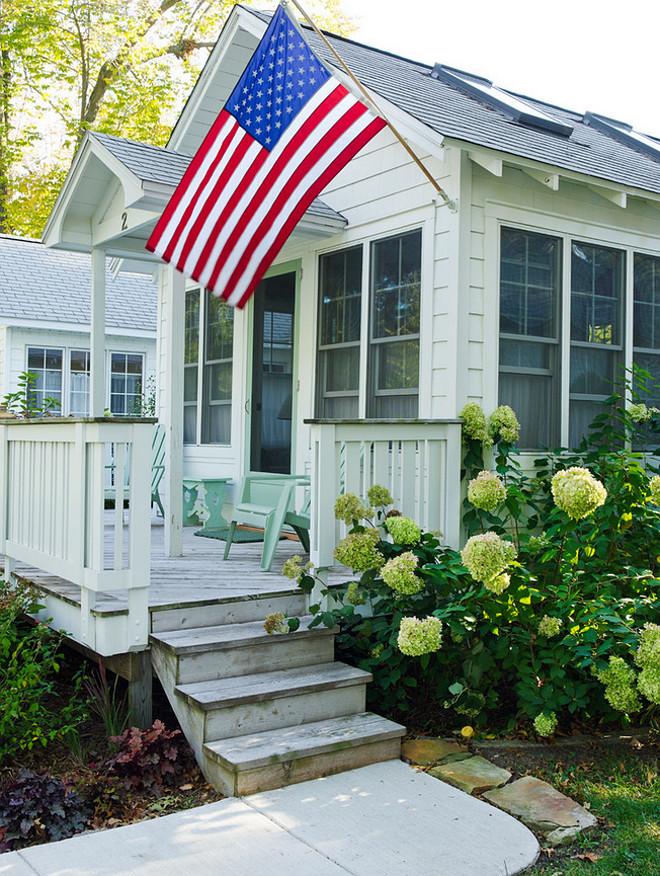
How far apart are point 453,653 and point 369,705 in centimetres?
61

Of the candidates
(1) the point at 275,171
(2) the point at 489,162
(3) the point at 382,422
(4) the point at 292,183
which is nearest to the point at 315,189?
(4) the point at 292,183

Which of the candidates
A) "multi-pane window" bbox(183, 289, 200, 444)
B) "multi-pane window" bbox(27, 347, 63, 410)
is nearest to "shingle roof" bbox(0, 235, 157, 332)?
"multi-pane window" bbox(27, 347, 63, 410)

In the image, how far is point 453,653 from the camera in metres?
4.21

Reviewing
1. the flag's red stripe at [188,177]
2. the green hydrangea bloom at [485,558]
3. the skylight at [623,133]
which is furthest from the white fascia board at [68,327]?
the green hydrangea bloom at [485,558]

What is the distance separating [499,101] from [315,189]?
9.49ft

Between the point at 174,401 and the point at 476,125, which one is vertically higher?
the point at 476,125

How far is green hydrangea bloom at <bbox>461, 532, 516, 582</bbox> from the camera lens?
12.4 feet

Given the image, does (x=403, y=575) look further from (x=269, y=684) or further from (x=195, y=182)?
(x=195, y=182)

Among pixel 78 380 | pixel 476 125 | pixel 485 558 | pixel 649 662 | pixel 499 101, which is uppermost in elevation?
pixel 499 101

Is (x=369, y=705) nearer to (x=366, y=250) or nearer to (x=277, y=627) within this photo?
(x=277, y=627)

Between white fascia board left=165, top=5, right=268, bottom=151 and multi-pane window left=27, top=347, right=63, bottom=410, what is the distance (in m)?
7.12

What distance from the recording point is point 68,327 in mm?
13734

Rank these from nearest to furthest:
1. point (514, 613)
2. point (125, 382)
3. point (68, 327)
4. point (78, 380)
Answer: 1. point (514, 613)
2. point (68, 327)
3. point (78, 380)
4. point (125, 382)

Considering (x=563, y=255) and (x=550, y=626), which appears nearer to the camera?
(x=550, y=626)
